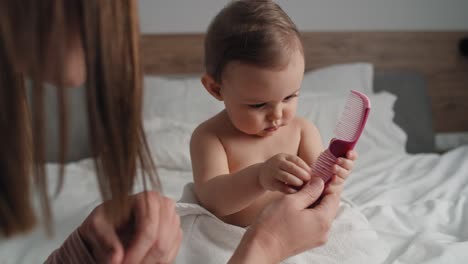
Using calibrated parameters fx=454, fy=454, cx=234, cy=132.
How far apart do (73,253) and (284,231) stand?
0.31 meters

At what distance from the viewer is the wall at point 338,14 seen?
6.81ft

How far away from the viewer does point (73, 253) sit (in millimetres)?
654

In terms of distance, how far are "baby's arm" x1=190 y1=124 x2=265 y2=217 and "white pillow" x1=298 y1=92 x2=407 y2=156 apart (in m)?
0.79

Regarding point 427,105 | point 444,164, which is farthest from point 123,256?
point 427,105

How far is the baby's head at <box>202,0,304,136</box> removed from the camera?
0.78m

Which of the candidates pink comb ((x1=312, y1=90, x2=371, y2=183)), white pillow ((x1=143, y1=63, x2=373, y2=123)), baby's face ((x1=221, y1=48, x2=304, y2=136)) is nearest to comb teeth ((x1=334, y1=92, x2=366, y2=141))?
pink comb ((x1=312, y1=90, x2=371, y2=183))

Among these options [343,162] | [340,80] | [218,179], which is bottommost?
[340,80]

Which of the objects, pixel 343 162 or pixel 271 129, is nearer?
pixel 343 162

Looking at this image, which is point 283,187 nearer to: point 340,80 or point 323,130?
point 323,130

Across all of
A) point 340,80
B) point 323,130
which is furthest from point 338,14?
point 323,130

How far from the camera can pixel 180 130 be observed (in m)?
1.56

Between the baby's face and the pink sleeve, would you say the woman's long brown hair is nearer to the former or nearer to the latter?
the pink sleeve

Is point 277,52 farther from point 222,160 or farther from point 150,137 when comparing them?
point 150,137

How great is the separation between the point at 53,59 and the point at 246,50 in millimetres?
393
